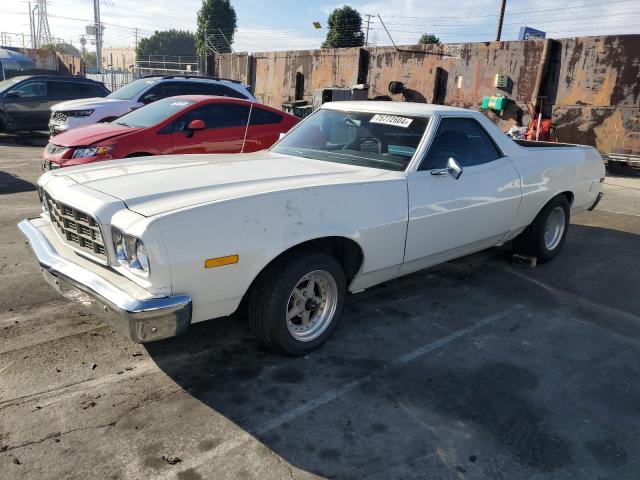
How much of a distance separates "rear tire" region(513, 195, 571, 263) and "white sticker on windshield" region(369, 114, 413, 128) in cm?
201

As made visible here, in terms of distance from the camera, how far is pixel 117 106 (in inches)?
415

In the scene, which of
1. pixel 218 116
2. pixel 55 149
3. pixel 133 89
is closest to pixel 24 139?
pixel 133 89

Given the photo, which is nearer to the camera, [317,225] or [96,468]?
[96,468]

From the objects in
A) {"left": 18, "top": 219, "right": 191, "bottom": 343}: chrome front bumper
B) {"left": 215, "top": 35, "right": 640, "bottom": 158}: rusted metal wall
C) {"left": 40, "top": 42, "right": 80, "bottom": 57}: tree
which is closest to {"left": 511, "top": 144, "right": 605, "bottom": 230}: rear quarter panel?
{"left": 18, "top": 219, "right": 191, "bottom": 343}: chrome front bumper

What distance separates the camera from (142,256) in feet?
8.70

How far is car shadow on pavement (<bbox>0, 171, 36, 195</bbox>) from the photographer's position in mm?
7805

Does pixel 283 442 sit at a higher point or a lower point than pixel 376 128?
lower

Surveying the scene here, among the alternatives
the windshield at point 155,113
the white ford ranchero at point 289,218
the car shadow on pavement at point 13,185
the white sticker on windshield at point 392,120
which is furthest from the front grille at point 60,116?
the white sticker on windshield at point 392,120

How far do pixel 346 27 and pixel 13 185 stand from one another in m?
44.8

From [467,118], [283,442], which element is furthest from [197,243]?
[467,118]

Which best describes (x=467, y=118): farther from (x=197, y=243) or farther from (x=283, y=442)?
(x=283, y=442)

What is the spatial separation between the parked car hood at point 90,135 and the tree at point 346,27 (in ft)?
145

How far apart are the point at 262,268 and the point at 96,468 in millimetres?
1255

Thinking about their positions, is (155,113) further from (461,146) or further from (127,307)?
(127,307)
